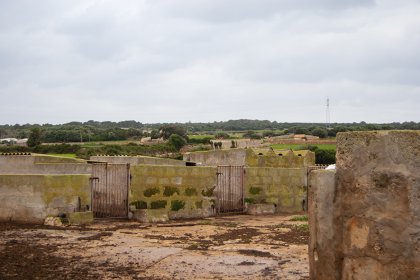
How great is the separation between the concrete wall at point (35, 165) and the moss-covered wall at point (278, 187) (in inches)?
246

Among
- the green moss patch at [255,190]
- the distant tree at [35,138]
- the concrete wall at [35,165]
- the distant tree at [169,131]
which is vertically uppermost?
the distant tree at [169,131]

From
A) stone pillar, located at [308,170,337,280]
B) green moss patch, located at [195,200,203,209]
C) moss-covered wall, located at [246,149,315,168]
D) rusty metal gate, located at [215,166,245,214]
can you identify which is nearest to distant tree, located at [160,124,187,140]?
moss-covered wall, located at [246,149,315,168]

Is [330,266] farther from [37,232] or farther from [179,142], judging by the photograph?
[179,142]

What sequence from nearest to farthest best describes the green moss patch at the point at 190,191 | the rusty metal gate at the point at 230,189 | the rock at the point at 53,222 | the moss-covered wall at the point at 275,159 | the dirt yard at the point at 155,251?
the dirt yard at the point at 155,251 < the rock at the point at 53,222 < the green moss patch at the point at 190,191 < the rusty metal gate at the point at 230,189 < the moss-covered wall at the point at 275,159

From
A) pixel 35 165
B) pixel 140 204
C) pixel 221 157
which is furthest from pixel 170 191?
pixel 35 165

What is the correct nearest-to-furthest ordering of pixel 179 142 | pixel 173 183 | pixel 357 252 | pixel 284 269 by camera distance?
pixel 357 252, pixel 284 269, pixel 173 183, pixel 179 142

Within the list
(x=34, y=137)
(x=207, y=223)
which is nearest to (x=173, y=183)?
(x=207, y=223)

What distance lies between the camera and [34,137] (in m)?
72.1

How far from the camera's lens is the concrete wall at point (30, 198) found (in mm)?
13516

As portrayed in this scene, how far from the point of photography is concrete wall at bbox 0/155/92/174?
1892 centimetres

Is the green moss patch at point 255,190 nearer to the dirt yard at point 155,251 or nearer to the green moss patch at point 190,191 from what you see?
the green moss patch at point 190,191

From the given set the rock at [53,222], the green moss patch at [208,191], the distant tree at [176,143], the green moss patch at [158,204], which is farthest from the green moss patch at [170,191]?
the distant tree at [176,143]

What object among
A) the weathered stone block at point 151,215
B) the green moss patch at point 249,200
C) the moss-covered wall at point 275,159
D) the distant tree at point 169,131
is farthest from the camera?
the distant tree at point 169,131

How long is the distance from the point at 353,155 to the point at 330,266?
1221mm
